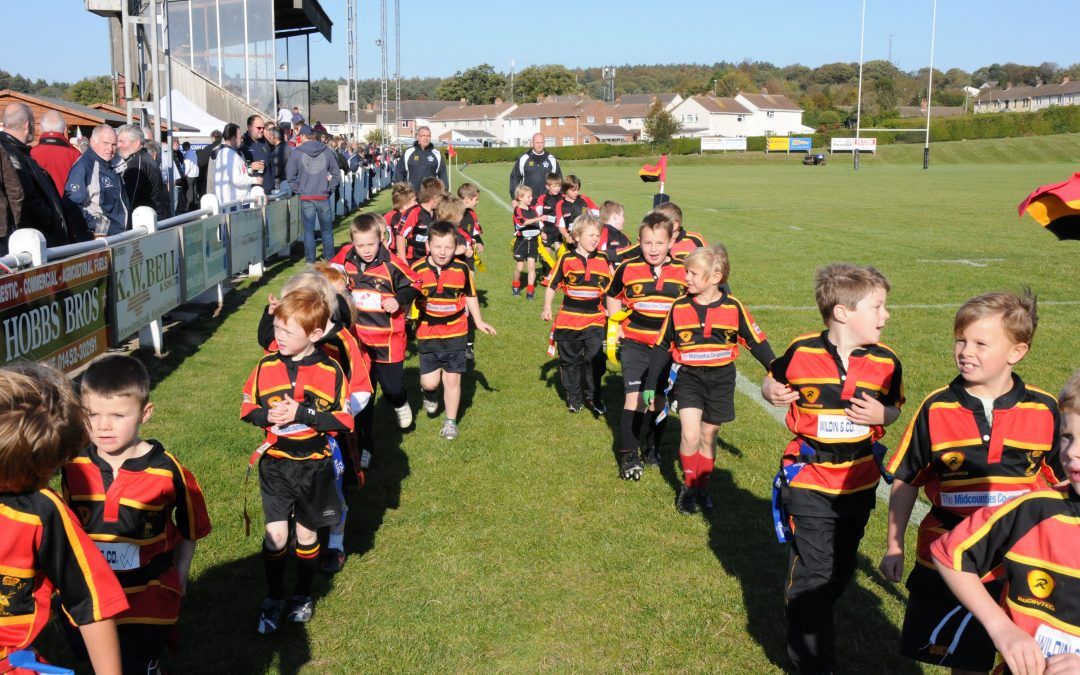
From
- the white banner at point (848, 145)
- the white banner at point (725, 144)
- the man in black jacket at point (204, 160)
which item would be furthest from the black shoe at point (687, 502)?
the white banner at point (725, 144)

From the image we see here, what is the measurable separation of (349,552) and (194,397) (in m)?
3.70

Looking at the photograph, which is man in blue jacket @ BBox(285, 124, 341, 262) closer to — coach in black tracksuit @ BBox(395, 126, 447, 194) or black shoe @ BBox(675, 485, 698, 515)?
coach in black tracksuit @ BBox(395, 126, 447, 194)

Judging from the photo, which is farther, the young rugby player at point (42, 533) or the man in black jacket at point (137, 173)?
the man in black jacket at point (137, 173)

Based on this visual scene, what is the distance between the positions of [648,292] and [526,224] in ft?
24.7

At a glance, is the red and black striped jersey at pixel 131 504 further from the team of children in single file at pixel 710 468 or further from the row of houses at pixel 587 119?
the row of houses at pixel 587 119

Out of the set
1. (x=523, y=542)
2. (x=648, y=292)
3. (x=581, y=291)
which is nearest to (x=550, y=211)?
(x=581, y=291)

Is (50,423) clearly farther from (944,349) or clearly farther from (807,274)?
(807,274)

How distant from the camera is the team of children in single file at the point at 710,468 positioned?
240 centimetres

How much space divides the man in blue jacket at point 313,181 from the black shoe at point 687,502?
11.0 metres

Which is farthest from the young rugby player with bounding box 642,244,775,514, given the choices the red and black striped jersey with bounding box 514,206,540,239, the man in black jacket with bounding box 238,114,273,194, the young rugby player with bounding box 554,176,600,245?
the man in black jacket with bounding box 238,114,273,194

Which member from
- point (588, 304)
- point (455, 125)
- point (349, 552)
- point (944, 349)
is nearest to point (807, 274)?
point (944, 349)

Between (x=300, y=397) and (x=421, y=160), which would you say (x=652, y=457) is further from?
(x=421, y=160)

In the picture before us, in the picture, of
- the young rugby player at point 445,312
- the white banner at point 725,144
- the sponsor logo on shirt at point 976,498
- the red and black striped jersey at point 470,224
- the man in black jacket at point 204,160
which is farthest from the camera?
the white banner at point 725,144

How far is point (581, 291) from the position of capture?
8.25 meters
